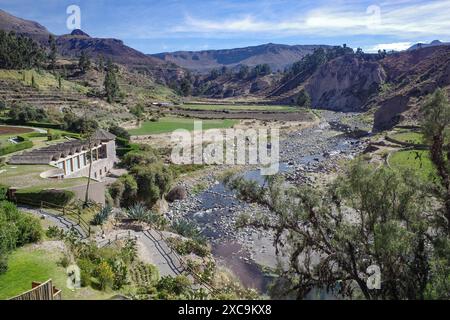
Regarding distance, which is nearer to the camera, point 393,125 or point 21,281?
point 21,281

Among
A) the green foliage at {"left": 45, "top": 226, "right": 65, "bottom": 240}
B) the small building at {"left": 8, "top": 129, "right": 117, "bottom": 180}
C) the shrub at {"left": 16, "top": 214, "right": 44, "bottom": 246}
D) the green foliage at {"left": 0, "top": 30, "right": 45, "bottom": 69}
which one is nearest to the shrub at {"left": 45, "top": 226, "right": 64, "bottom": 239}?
the green foliage at {"left": 45, "top": 226, "right": 65, "bottom": 240}

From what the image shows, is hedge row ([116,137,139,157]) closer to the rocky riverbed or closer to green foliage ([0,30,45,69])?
the rocky riverbed

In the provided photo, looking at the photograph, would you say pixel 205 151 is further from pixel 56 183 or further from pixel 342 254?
pixel 342 254

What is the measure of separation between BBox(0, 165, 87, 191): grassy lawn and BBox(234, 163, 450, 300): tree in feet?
52.3

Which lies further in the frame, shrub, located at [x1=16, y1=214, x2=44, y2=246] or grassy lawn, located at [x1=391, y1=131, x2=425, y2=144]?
grassy lawn, located at [x1=391, y1=131, x2=425, y2=144]

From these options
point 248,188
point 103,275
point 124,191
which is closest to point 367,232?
point 248,188

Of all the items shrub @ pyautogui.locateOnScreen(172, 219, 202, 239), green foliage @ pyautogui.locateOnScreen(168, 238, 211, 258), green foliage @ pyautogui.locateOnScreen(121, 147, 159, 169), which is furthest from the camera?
green foliage @ pyautogui.locateOnScreen(121, 147, 159, 169)

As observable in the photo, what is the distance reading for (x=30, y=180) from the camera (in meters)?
29.7

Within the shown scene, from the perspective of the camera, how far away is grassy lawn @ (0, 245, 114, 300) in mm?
15370

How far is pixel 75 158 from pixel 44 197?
11.0m

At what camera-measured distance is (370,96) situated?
154 metres

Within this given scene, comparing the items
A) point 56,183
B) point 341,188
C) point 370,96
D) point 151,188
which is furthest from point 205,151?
point 370,96

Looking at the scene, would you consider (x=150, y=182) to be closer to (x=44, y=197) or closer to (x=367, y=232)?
(x=44, y=197)
